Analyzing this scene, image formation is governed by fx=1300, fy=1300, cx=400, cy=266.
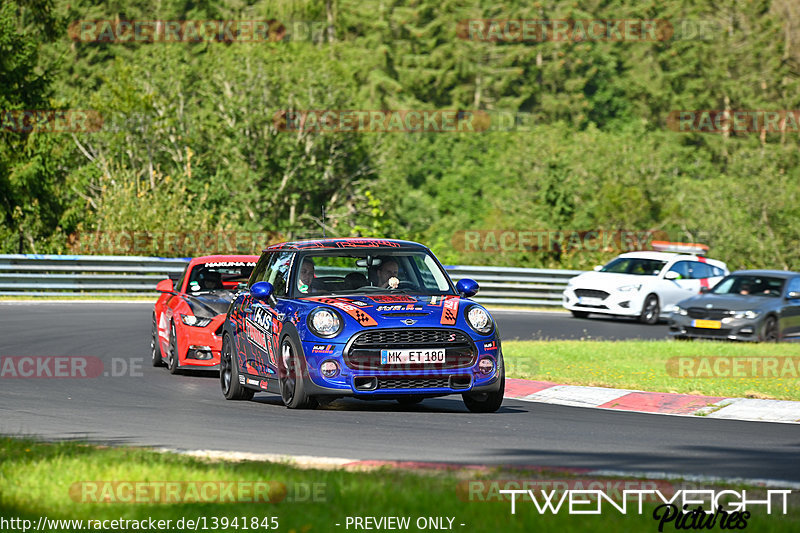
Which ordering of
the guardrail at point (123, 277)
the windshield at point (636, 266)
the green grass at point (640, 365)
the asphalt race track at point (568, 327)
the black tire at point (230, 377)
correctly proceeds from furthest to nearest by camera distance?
the windshield at point (636, 266), the guardrail at point (123, 277), the asphalt race track at point (568, 327), the green grass at point (640, 365), the black tire at point (230, 377)

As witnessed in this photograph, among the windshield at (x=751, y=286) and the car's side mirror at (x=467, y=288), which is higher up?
the car's side mirror at (x=467, y=288)

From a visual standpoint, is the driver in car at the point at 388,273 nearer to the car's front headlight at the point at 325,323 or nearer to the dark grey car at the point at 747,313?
the car's front headlight at the point at 325,323

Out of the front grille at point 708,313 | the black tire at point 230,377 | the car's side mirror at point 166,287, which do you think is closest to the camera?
the black tire at point 230,377

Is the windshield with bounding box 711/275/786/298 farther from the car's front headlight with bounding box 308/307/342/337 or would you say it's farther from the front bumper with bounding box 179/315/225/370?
the car's front headlight with bounding box 308/307/342/337

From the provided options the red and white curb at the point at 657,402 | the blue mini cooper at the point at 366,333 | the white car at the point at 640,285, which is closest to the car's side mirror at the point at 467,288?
the blue mini cooper at the point at 366,333

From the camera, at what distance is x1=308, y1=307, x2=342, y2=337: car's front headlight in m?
11.7

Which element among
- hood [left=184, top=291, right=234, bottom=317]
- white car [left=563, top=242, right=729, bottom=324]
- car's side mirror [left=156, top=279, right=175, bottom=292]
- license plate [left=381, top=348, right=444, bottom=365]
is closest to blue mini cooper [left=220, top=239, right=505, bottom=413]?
license plate [left=381, top=348, right=444, bottom=365]

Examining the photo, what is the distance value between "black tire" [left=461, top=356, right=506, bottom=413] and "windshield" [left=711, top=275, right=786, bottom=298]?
12.6 meters

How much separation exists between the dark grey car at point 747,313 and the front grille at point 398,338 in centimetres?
1218

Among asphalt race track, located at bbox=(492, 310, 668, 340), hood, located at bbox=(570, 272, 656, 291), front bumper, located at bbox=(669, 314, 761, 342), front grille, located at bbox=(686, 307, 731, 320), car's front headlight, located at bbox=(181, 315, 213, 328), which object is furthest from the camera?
hood, located at bbox=(570, 272, 656, 291)

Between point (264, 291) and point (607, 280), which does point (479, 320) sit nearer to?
point (264, 291)

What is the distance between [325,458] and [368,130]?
145ft

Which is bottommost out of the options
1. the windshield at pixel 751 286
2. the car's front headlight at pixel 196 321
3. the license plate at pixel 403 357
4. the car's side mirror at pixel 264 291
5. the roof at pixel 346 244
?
the windshield at pixel 751 286

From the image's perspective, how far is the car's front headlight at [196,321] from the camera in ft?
51.5
